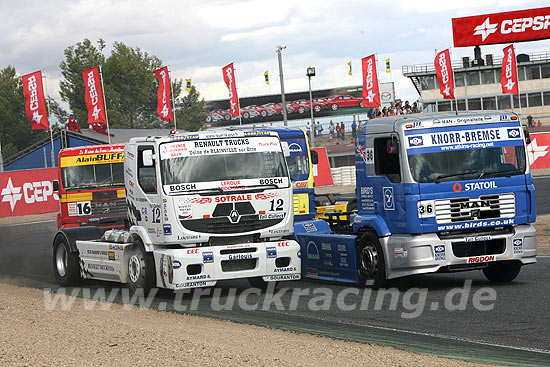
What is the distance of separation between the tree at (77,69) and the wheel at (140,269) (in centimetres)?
7675

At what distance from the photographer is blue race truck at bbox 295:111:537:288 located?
1220cm

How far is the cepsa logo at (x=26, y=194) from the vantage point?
39000mm

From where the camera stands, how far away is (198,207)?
12.4m

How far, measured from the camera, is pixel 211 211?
40.9 feet

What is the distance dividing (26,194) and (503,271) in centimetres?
3030

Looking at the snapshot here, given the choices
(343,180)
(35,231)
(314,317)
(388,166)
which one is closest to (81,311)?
(314,317)

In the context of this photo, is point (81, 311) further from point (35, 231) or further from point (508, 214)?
point (35, 231)

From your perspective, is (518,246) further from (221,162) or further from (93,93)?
(93,93)

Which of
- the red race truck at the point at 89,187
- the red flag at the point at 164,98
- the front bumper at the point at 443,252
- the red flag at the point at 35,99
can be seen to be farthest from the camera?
the red flag at the point at 164,98

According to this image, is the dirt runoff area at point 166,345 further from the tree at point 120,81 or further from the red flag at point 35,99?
the tree at point 120,81

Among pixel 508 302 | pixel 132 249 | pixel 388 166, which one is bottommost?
pixel 508 302

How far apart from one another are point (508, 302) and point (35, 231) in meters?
22.9

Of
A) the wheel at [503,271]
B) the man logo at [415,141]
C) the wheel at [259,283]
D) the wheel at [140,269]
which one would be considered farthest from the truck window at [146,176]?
the wheel at [503,271]

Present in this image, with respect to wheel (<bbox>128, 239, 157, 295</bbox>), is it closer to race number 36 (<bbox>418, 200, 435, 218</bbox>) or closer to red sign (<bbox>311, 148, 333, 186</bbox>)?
race number 36 (<bbox>418, 200, 435, 218</bbox>)
